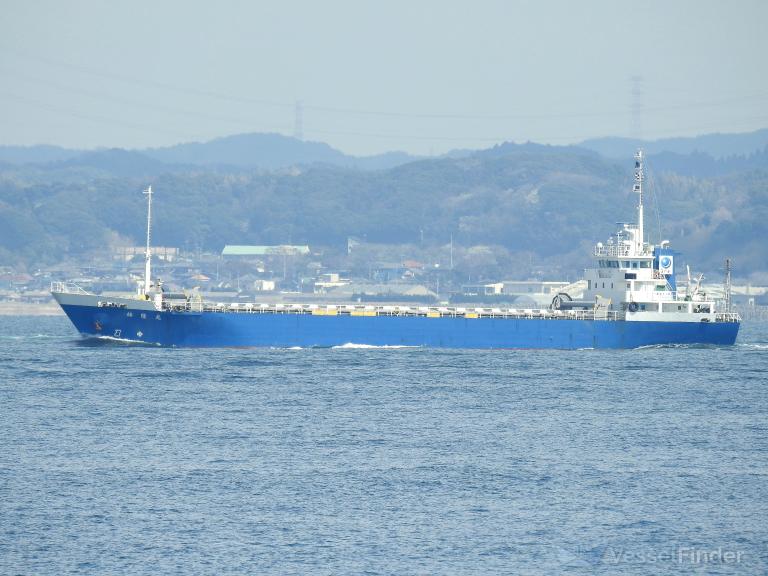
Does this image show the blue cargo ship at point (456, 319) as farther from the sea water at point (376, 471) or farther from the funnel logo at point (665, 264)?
the sea water at point (376, 471)

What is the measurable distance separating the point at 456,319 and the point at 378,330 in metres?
4.40

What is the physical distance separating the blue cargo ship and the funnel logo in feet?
0.19

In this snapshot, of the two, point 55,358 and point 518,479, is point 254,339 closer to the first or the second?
point 55,358

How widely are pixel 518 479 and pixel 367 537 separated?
708 cm

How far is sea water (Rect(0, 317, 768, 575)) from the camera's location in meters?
30.1

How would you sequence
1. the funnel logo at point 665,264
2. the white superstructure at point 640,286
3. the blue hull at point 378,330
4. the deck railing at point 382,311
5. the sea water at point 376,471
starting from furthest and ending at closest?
the funnel logo at point 665,264
the white superstructure at point 640,286
the deck railing at point 382,311
the blue hull at point 378,330
the sea water at point 376,471

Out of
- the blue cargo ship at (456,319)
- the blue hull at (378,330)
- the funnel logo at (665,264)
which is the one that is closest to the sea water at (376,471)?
the blue hull at (378,330)

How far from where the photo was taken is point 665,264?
7931 cm

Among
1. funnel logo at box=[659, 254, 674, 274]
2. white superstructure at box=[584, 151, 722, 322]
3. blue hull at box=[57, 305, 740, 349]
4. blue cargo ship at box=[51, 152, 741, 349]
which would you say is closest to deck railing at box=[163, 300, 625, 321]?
blue cargo ship at box=[51, 152, 741, 349]

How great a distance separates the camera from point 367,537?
31297mm

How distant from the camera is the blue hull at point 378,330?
71.4 meters

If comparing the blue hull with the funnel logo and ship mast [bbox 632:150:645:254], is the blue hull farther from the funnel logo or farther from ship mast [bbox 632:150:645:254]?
ship mast [bbox 632:150:645:254]

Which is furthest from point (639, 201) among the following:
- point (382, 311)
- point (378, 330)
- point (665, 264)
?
point (378, 330)

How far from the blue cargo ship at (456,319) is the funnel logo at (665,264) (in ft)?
0.19
